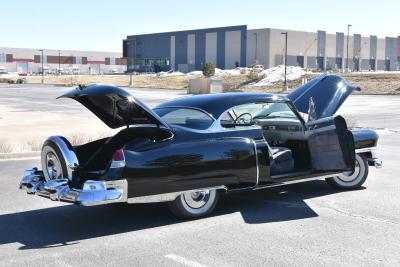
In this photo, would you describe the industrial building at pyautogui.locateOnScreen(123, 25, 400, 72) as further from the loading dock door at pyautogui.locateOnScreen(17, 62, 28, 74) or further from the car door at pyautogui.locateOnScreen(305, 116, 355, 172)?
the car door at pyautogui.locateOnScreen(305, 116, 355, 172)

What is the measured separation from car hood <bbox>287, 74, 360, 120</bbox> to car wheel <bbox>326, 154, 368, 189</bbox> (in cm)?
91

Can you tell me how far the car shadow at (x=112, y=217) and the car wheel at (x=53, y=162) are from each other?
0.60 meters

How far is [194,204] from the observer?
6.56 metres

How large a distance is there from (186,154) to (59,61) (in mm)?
146727

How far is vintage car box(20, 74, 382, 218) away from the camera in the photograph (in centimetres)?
A: 596

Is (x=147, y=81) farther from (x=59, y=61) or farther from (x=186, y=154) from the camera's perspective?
(x=186, y=154)

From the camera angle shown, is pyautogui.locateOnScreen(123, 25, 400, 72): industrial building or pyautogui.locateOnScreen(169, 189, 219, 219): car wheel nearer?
pyautogui.locateOnScreen(169, 189, 219, 219): car wheel

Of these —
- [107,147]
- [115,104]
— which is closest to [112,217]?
[107,147]

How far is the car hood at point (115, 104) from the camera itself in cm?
606

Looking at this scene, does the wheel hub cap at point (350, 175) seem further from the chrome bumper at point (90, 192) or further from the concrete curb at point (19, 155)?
the concrete curb at point (19, 155)

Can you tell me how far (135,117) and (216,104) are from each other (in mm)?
1132

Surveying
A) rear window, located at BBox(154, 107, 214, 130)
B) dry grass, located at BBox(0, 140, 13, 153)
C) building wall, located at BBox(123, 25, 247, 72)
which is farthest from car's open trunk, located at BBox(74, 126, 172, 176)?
building wall, located at BBox(123, 25, 247, 72)

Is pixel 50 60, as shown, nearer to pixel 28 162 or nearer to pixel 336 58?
pixel 336 58

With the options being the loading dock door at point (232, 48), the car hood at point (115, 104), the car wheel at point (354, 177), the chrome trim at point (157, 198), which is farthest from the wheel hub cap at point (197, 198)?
the loading dock door at point (232, 48)
